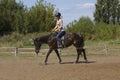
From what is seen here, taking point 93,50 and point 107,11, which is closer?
point 93,50

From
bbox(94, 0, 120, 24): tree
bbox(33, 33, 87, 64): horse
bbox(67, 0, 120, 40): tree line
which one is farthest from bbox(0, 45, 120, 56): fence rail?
bbox(94, 0, 120, 24): tree

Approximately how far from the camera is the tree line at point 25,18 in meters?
61.4

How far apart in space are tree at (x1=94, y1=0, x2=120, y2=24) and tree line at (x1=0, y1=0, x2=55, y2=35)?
11.5 metres

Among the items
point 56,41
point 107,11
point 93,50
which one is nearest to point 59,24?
point 56,41

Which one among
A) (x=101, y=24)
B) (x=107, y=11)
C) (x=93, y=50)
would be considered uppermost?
(x=107, y=11)

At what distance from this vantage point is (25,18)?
61719 mm

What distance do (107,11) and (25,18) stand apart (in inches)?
723

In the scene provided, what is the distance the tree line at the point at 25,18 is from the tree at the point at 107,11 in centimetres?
1149

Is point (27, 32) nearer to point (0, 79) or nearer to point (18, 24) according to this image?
point (18, 24)

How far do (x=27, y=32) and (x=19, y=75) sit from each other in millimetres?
45995

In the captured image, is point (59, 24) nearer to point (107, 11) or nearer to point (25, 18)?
point (25, 18)

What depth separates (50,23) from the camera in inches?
2488

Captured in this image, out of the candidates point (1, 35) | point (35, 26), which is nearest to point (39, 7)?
point (35, 26)

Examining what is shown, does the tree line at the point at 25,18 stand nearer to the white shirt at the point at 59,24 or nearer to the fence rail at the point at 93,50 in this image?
the fence rail at the point at 93,50
